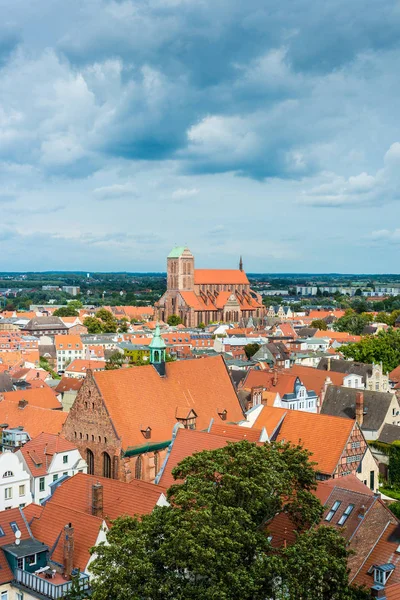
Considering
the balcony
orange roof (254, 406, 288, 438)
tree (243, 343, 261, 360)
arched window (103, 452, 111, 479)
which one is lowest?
tree (243, 343, 261, 360)

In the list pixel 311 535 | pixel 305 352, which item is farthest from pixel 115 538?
pixel 305 352

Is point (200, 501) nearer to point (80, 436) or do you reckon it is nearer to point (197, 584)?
point (197, 584)

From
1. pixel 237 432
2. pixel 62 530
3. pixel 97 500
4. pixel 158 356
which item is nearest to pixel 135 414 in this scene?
pixel 158 356

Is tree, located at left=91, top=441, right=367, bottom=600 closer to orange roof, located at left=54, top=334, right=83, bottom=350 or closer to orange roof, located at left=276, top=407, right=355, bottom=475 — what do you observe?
orange roof, located at left=276, top=407, right=355, bottom=475

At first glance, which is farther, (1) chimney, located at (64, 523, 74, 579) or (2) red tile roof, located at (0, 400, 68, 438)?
(2) red tile roof, located at (0, 400, 68, 438)

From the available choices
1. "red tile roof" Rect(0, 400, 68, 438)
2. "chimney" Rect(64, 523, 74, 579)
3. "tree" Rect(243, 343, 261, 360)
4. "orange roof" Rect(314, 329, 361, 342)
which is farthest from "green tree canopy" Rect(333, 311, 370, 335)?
"chimney" Rect(64, 523, 74, 579)

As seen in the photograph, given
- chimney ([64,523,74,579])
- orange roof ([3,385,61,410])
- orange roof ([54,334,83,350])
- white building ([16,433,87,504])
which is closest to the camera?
chimney ([64,523,74,579])

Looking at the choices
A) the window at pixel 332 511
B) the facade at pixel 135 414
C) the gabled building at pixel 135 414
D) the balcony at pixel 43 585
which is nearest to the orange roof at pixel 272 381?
the facade at pixel 135 414

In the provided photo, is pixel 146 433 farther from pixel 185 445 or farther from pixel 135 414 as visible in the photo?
pixel 185 445
